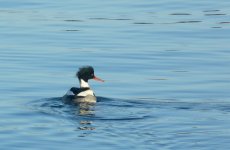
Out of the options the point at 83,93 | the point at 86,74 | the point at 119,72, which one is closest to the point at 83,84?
the point at 86,74

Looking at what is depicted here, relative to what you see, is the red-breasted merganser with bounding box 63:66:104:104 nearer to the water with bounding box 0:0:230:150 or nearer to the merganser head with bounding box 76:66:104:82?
the merganser head with bounding box 76:66:104:82

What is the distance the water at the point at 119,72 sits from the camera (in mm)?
15547

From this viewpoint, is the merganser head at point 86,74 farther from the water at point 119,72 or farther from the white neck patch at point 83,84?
the water at point 119,72

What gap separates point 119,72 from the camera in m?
22.0

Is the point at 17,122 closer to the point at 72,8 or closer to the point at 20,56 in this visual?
the point at 20,56

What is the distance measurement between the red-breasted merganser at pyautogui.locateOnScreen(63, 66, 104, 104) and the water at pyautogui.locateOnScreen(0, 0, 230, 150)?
0.27 meters

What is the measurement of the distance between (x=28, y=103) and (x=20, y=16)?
40.3 ft

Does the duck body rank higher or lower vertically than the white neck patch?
lower

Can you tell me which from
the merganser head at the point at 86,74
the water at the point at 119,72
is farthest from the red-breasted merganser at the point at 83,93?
the water at the point at 119,72

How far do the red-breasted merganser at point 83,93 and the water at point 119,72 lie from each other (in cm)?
27

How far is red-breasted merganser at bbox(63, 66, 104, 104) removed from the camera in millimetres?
18750

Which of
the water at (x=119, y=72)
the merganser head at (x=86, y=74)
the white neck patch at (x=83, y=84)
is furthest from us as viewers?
the merganser head at (x=86, y=74)

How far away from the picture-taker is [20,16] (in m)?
30.5

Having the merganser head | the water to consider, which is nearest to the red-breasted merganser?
the merganser head
